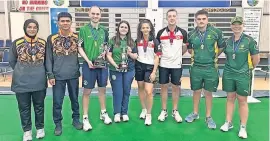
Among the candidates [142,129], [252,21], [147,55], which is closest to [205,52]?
[147,55]

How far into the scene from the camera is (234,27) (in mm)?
3506

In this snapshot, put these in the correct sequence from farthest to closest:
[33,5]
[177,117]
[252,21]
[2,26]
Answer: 1. [2,26]
2. [33,5]
3. [252,21]
4. [177,117]

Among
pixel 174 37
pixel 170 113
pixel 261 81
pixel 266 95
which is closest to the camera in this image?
pixel 174 37

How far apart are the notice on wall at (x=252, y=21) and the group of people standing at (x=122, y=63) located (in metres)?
1.68

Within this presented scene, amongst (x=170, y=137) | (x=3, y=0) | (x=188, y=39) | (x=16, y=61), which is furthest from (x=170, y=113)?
(x=3, y=0)

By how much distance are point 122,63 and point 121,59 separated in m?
0.06

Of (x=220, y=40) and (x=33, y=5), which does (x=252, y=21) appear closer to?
(x=220, y=40)

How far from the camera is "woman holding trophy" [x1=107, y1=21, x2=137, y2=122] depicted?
3.86m

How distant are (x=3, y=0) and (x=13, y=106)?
220 inches

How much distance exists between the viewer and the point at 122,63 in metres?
3.90

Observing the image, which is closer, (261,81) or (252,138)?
(252,138)

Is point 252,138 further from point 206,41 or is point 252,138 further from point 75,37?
point 75,37

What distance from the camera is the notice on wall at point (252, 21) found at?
5.12 metres

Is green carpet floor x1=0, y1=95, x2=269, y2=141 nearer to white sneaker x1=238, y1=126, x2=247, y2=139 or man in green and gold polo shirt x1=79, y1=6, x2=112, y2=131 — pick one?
white sneaker x1=238, y1=126, x2=247, y2=139
